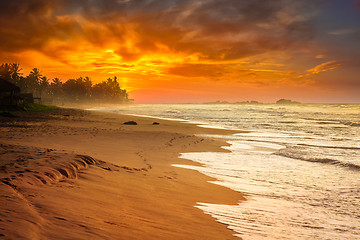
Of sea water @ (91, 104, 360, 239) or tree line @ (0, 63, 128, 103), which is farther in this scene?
tree line @ (0, 63, 128, 103)

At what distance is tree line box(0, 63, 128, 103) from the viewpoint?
10067cm

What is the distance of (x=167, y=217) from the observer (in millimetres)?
4648

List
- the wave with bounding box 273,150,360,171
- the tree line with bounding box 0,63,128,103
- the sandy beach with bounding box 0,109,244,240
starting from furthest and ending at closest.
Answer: the tree line with bounding box 0,63,128,103, the wave with bounding box 273,150,360,171, the sandy beach with bounding box 0,109,244,240

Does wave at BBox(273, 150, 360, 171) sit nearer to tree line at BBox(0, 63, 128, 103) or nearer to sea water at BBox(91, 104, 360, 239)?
sea water at BBox(91, 104, 360, 239)

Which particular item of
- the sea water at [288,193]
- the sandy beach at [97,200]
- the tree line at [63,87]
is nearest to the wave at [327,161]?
the sea water at [288,193]

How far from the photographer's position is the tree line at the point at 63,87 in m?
101

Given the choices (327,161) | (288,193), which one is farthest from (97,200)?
(327,161)

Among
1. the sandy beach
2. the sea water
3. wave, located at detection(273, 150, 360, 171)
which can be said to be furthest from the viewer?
wave, located at detection(273, 150, 360, 171)

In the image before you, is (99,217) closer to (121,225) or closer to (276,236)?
(121,225)

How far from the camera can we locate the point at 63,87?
5763 inches

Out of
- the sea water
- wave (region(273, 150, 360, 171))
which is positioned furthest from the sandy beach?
wave (region(273, 150, 360, 171))

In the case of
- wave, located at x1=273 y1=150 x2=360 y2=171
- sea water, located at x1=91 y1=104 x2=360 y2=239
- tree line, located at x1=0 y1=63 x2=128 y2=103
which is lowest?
sea water, located at x1=91 y1=104 x2=360 y2=239

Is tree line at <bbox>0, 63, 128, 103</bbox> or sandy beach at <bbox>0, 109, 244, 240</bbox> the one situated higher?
tree line at <bbox>0, 63, 128, 103</bbox>

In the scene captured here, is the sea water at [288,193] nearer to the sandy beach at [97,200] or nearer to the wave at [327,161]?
the wave at [327,161]
